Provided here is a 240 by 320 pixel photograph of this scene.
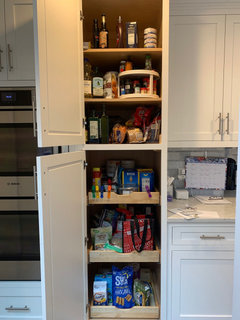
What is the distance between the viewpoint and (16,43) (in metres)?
1.40

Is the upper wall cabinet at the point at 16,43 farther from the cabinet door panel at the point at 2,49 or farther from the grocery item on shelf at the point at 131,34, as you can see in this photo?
the grocery item on shelf at the point at 131,34

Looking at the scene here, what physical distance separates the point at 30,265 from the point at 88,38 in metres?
1.72

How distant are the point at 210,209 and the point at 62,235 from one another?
1.07 m

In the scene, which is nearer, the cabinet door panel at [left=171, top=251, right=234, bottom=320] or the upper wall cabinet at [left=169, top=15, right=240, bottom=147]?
the cabinet door panel at [left=171, top=251, right=234, bottom=320]

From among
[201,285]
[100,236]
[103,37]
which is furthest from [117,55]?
[201,285]

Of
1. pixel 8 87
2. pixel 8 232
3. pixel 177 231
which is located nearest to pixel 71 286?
pixel 8 232

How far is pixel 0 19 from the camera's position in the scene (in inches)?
54.4

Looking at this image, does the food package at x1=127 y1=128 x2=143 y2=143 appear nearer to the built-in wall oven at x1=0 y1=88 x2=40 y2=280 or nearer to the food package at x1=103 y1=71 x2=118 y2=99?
the food package at x1=103 y1=71 x2=118 y2=99

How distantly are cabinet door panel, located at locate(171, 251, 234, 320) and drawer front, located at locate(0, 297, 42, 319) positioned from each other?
0.93m

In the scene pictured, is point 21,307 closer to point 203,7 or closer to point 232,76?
point 232,76

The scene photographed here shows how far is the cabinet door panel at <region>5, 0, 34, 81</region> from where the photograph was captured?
137 cm

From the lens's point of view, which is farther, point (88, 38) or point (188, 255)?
point (88, 38)

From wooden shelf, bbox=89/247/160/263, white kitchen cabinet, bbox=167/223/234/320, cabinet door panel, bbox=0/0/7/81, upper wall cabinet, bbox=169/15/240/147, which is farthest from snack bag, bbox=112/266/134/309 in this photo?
cabinet door panel, bbox=0/0/7/81

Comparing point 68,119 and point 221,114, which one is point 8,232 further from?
point 221,114
